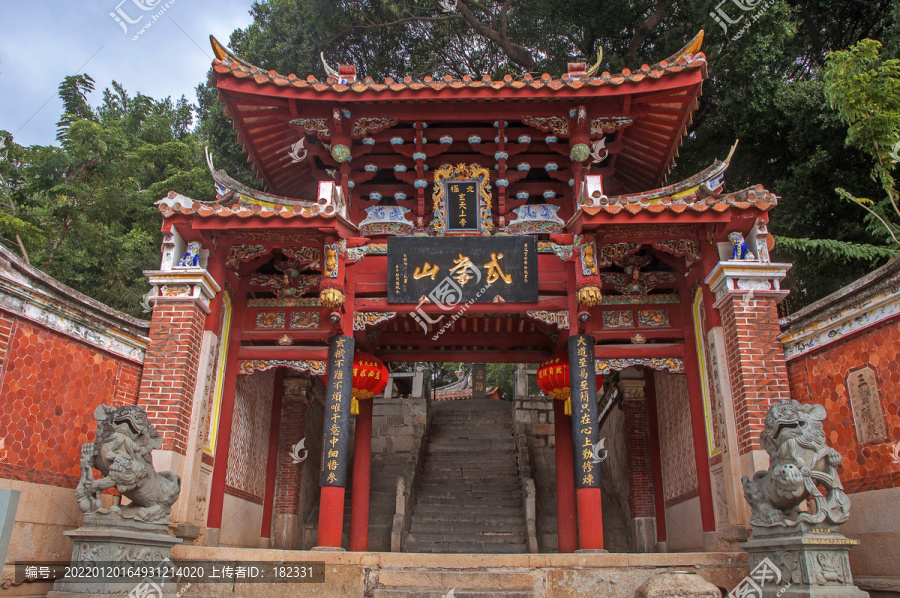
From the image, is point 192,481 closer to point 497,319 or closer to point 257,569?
point 257,569

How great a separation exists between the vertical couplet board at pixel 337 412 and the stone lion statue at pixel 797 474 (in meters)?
4.14

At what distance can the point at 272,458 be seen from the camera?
10148 mm

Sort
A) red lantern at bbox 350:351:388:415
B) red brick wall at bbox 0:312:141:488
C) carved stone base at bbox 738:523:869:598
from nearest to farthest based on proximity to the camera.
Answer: carved stone base at bbox 738:523:869:598 → red brick wall at bbox 0:312:141:488 → red lantern at bbox 350:351:388:415

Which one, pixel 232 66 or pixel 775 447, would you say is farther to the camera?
pixel 232 66

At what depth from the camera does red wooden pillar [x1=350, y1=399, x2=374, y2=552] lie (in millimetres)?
9032

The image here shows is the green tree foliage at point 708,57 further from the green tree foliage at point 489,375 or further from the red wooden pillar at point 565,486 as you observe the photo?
the green tree foliage at point 489,375

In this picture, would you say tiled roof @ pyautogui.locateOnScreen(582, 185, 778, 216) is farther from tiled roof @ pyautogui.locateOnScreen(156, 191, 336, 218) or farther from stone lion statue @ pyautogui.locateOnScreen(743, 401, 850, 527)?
tiled roof @ pyautogui.locateOnScreen(156, 191, 336, 218)

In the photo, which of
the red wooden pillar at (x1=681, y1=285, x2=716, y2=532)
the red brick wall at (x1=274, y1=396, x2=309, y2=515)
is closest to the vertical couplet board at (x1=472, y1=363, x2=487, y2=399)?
the red brick wall at (x1=274, y1=396, x2=309, y2=515)

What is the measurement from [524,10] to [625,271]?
9.36 meters

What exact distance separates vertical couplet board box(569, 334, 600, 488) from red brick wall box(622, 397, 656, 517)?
11.5 feet

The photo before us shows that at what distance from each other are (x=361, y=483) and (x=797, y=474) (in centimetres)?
613

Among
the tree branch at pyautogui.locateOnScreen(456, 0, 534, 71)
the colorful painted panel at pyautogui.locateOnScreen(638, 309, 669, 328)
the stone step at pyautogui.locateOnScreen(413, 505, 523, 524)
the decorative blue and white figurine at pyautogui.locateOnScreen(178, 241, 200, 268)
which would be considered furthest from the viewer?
the tree branch at pyautogui.locateOnScreen(456, 0, 534, 71)

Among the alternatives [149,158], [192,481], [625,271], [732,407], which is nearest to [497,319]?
[625,271]

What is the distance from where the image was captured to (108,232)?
11.2 metres
